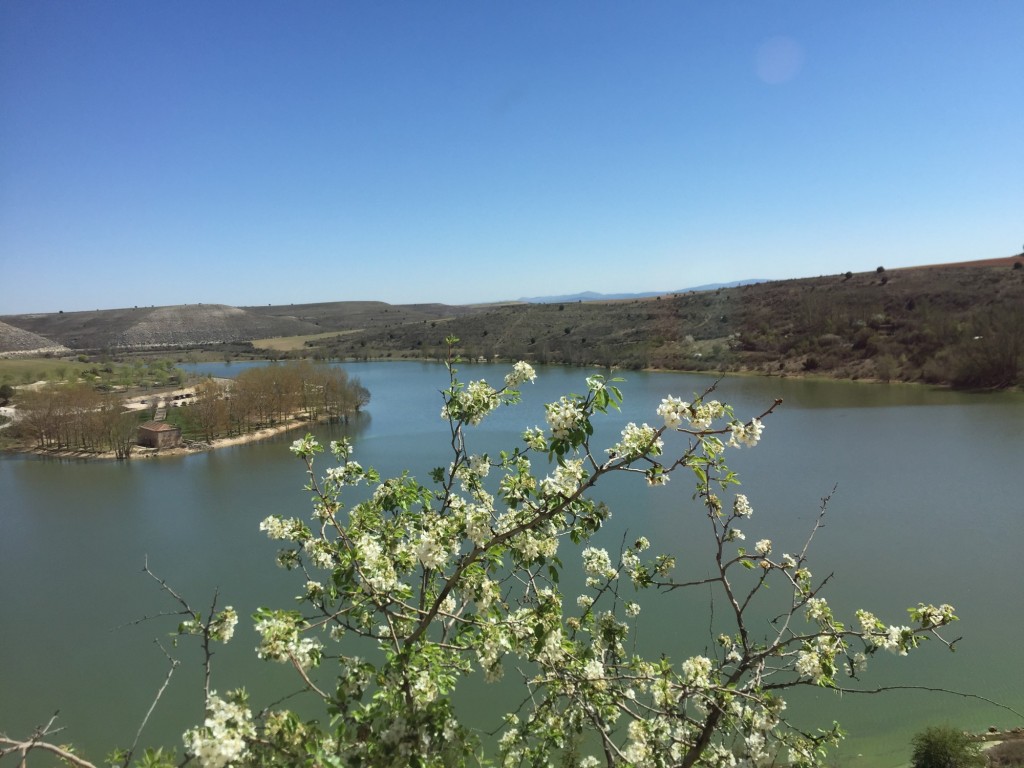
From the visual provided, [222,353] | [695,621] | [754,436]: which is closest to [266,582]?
[695,621]

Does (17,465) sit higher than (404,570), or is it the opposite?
(404,570)

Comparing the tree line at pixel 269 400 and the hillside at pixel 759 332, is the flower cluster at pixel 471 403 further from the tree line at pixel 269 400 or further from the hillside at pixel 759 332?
the tree line at pixel 269 400

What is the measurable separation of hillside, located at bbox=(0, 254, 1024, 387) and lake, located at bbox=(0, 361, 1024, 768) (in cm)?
474

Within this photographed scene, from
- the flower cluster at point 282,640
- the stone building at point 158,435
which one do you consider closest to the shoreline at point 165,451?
the stone building at point 158,435

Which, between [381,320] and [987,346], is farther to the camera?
[381,320]

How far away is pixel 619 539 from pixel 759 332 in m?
31.3

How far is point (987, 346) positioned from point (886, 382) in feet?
13.0

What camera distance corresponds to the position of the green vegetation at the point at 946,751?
4.73 m

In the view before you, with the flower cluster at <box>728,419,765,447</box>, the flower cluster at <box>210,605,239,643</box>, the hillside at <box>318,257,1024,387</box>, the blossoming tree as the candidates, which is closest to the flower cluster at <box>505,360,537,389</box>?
the blossoming tree

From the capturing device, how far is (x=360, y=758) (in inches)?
65.1

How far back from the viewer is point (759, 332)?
3656 cm

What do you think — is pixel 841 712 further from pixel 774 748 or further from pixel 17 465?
pixel 17 465

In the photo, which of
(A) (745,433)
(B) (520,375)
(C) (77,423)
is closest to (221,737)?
(B) (520,375)

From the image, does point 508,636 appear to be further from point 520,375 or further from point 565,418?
point 520,375
